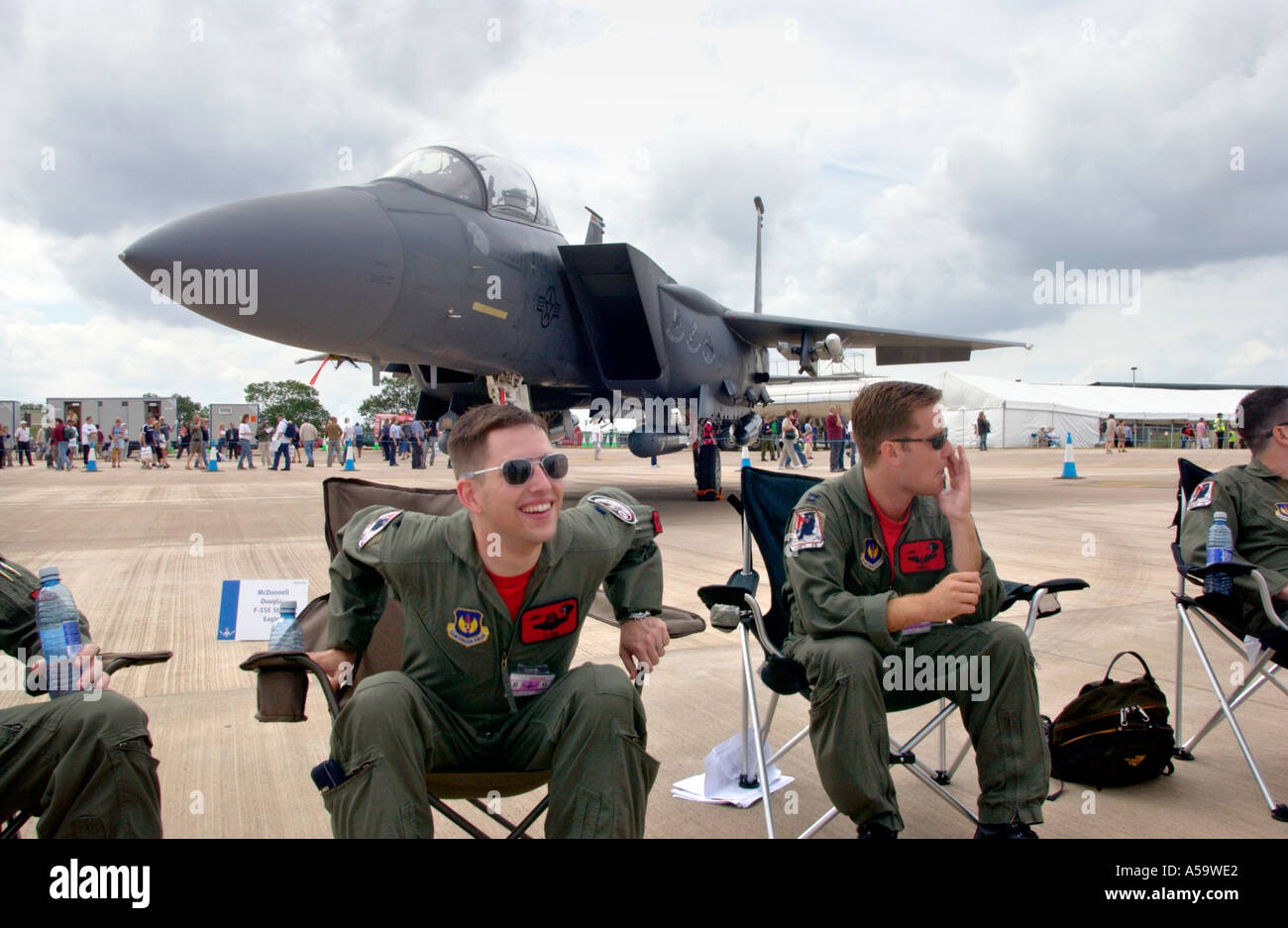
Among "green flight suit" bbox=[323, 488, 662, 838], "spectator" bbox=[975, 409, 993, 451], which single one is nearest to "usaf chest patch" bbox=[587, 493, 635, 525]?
"green flight suit" bbox=[323, 488, 662, 838]

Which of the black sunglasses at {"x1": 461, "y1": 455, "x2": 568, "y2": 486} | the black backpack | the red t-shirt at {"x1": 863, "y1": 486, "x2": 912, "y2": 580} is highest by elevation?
the black sunglasses at {"x1": 461, "y1": 455, "x2": 568, "y2": 486}

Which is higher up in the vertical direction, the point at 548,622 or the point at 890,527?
the point at 890,527

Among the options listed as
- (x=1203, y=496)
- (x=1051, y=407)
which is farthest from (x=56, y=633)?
(x=1051, y=407)

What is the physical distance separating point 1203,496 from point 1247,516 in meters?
0.18

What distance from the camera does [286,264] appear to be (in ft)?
20.3

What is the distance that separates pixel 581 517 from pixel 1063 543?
7585 millimetres

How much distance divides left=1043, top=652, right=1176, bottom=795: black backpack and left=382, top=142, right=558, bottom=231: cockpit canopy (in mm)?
6870

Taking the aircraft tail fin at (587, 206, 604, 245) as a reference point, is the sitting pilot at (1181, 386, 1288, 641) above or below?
below

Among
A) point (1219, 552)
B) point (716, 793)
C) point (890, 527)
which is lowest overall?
point (716, 793)

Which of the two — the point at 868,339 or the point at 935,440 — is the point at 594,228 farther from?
the point at 935,440

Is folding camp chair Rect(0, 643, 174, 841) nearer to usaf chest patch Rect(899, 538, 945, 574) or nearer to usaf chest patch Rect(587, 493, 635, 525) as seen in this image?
usaf chest patch Rect(587, 493, 635, 525)

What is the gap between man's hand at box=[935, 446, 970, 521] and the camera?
242 centimetres

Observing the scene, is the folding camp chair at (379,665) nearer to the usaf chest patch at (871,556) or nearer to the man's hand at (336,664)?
the man's hand at (336,664)
